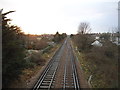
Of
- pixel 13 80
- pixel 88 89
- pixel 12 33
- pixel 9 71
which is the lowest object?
pixel 88 89

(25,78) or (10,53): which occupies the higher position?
(10,53)

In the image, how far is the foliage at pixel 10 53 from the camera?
1010cm

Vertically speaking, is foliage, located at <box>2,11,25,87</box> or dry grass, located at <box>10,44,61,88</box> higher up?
foliage, located at <box>2,11,25,87</box>

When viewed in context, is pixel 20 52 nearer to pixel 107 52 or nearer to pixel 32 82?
pixel 32 82

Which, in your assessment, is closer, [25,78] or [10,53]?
[10,53]

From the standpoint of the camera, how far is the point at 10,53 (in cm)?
1057

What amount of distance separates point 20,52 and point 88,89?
18.2 feet

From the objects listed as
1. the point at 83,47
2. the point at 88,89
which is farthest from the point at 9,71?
the point at 83,47

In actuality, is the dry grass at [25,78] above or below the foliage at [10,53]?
below

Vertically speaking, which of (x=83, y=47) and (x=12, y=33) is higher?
(x=12, y=33)

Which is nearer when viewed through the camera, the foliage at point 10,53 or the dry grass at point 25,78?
the foliage at point 10,53

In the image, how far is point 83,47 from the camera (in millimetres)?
38000

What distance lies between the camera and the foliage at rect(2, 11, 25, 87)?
1010cm

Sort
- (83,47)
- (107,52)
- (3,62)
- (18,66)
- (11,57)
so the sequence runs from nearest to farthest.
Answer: (3,62), (11,57), (18,66), (107,52), (83,47)
